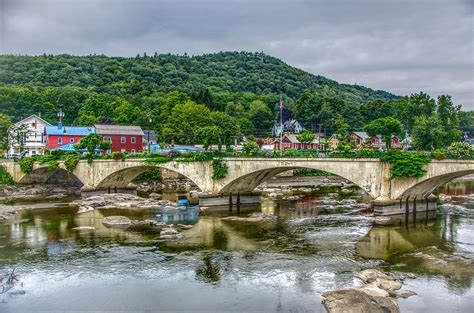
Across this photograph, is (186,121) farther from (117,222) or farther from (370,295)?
(370,295)

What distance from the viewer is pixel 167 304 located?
22.9m

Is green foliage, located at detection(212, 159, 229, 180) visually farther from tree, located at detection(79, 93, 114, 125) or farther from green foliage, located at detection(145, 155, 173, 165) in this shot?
tree, located at detection(79, 93, 114, 125)

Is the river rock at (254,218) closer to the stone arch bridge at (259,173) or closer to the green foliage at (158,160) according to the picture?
the stone arch bridge at (259,173)

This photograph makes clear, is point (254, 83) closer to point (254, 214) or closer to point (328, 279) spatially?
point (254, 214)

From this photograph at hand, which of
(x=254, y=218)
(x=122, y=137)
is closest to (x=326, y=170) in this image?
(x=254, y=218)

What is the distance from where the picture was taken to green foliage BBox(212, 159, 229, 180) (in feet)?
168

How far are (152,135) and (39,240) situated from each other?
65458 mm

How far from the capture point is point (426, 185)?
1677 inches

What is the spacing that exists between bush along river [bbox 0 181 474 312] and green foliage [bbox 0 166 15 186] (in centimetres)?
2039

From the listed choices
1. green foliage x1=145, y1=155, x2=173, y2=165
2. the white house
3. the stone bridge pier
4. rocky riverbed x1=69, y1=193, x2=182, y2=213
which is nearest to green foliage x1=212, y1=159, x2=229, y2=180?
the stone bridge pier

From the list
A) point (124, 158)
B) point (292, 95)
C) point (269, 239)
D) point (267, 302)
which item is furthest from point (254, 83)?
point (267, 302)

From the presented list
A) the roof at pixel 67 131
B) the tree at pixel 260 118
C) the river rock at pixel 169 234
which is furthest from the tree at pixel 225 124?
the river rock at pixel 169 234

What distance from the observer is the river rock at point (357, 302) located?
816 inches

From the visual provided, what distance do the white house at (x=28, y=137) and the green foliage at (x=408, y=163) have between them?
6287 cm
